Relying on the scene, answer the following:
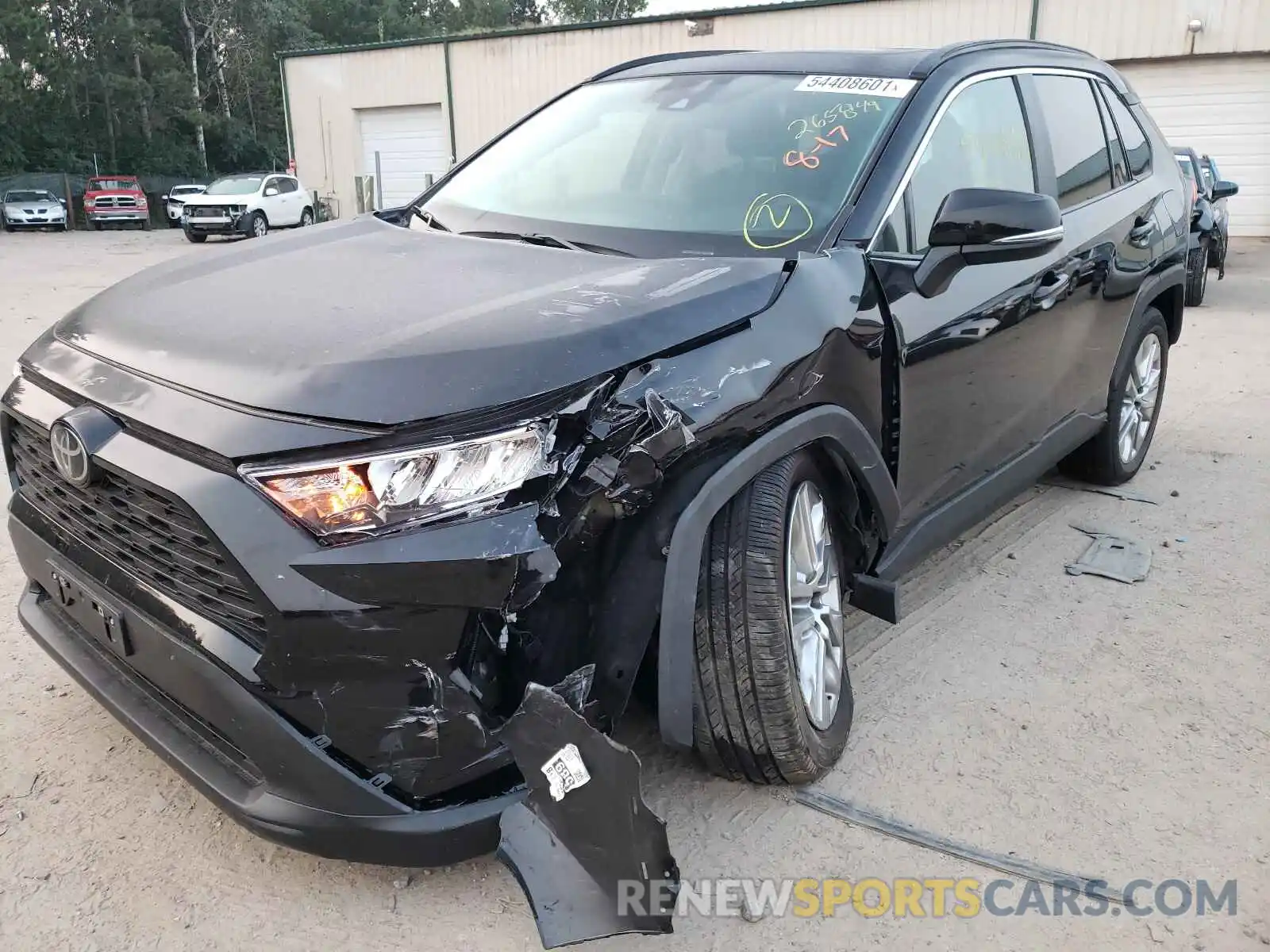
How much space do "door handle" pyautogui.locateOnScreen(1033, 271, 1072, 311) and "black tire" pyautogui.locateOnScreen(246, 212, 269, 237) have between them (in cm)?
2121

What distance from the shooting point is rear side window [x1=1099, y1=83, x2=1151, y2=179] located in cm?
439

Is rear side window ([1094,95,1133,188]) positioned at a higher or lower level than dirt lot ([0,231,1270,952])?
higher

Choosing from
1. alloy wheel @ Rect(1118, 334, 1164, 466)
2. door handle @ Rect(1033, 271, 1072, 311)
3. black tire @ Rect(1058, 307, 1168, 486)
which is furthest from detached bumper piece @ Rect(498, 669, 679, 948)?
alloy wheel @ Rect(1118, 334, 1164, 466)

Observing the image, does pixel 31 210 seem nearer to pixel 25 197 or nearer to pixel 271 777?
pixel 25 197

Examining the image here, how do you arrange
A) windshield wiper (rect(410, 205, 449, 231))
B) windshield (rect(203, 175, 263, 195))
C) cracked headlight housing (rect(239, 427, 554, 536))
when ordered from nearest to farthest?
cracked headlight housing (rect(239, 427, 554, 536))
windshield wiper (rect(410, 205, 449, 231))
windshield (rect(203, 175, 263, 195))

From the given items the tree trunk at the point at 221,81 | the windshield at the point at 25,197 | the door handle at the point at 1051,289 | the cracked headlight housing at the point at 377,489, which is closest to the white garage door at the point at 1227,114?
the door handle at the point at 1051,289

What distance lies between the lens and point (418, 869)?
2.27 metres

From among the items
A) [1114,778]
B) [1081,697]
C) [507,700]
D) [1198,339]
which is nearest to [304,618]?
[507,700]

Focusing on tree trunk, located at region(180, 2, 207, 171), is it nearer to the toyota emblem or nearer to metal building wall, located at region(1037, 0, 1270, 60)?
metal building wall, located at region(1037, 0, 1270, 60)

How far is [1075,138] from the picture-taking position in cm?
388

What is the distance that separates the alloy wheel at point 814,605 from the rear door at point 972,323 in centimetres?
37

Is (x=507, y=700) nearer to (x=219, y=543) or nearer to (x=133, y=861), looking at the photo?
(x=219, y=543)

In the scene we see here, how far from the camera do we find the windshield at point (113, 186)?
96.4ft

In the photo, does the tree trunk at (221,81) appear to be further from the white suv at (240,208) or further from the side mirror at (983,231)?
the side mirror at (983,231)
